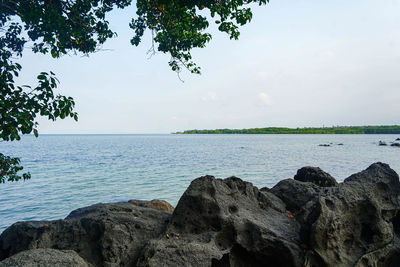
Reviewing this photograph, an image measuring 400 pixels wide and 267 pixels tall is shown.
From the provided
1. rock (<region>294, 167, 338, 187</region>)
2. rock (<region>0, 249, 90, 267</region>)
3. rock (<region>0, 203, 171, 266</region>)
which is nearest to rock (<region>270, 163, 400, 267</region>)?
rock (<region>0, 203, 171, 266</region>)

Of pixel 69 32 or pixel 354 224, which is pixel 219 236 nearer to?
pixel 354 224

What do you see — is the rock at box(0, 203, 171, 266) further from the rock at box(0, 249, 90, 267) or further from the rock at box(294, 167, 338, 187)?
the rock at box(294, 167, 338, 187)

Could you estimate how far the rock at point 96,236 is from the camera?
508cm

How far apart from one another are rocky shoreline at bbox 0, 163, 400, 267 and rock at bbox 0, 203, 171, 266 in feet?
0.06

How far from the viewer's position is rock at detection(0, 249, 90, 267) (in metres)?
3.58

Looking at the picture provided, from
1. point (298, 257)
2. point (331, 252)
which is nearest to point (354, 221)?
point (331, 252)

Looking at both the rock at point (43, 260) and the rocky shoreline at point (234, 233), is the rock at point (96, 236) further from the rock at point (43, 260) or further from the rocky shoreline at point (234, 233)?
the rock at point (43, 260)

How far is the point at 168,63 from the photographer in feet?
30.1

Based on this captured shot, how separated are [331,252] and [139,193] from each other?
1533cm

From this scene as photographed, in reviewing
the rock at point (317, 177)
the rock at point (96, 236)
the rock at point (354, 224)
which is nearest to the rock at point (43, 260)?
the rock at point (96, 236)

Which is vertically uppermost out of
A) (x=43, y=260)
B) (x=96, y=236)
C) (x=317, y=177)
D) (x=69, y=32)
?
(x=69, y=32)

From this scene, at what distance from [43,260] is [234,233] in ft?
10.5

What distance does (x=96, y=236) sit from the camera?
5398mm

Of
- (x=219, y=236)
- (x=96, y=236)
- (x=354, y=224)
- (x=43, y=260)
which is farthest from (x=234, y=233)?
(x=43, y=260)
